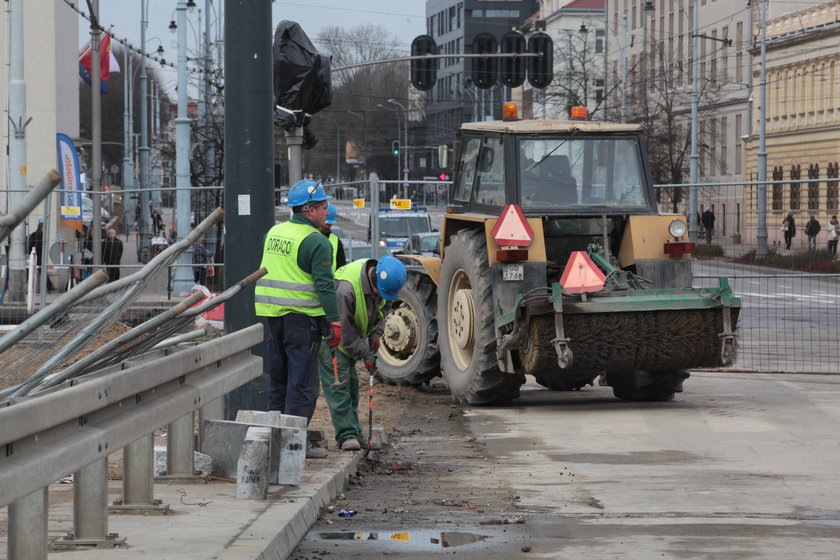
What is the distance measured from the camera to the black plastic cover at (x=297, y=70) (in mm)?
12391

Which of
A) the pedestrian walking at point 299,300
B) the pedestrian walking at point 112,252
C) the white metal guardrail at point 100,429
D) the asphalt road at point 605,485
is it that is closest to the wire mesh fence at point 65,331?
the white metal guardrail at point 100,429

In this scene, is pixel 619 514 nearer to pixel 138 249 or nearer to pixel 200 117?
pixel 138 249

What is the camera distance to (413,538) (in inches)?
287

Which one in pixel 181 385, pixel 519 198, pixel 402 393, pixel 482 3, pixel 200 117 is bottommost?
pixel 402 393

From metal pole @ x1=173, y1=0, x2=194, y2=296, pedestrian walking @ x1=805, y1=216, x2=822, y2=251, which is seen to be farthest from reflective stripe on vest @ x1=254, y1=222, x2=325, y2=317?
metal pole @ x1=173, y1=0, x2=194, y2=296

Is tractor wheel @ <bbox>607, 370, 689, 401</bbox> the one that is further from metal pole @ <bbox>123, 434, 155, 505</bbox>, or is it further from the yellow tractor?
metal pole @ <bbox>123, 434, 155, 505</bbox>

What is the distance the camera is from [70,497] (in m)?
7.82

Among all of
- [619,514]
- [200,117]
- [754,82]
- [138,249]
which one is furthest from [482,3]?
[619,514]

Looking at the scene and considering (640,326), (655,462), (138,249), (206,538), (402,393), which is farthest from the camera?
(138,249)

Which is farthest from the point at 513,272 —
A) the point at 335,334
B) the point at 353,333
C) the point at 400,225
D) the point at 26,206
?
the point at 400,225

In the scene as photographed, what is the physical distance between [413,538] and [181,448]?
151 cm

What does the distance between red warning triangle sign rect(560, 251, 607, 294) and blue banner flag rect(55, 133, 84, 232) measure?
10149mm

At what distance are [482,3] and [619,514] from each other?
129 m

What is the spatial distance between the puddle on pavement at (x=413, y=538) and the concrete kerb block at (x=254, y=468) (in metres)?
0.42
